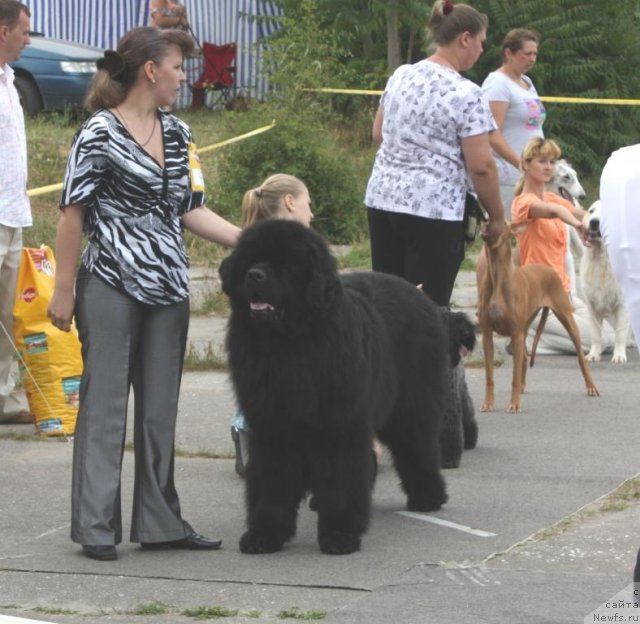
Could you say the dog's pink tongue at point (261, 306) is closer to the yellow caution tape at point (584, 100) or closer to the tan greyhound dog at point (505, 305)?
the tan greyhound dog at point (505, 305)

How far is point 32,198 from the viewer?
46.6 ft

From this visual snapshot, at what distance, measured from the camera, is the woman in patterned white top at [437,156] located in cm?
715

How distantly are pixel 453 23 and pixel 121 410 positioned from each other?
8.89 ft

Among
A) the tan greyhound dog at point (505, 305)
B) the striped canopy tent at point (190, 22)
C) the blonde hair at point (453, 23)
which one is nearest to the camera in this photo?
the blonde hair at point (453, 23)

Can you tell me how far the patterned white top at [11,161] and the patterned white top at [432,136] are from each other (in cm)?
194

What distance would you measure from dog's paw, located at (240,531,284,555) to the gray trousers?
0.27 metres

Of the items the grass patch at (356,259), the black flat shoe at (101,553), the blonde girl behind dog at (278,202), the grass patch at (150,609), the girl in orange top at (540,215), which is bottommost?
the black flat shoe at (101,553)

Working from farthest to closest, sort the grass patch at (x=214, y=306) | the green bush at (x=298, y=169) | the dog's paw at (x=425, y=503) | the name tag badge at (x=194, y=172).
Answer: the green bush at (x=298, y=169) < the grass patch at (x=214, y=306) < the dog's paw at (x=425, y=503) < the name tag badge at (x=194, y=172)

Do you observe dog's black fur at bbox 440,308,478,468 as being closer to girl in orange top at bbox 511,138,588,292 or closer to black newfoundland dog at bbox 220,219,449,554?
black newfoundland dog at bbox 220,219,449,554

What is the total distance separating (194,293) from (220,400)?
120 inches

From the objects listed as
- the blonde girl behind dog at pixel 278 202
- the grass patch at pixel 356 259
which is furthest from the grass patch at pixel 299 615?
the grass patch at pixel 356 259

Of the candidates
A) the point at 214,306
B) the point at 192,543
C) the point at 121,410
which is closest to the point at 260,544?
the point at 192,543

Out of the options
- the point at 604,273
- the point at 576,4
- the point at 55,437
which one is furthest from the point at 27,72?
the point at 55,437

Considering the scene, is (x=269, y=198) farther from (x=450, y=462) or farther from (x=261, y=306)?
(x=450, y=462)
